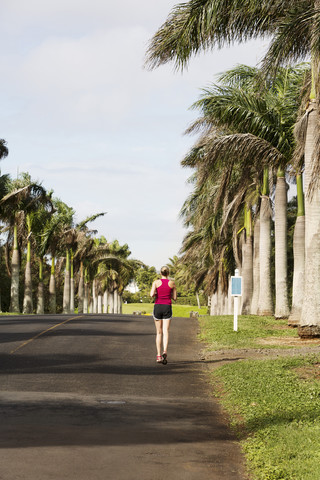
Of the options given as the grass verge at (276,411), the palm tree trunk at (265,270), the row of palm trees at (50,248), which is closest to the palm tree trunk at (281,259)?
the palm tree trunk at (265,270)

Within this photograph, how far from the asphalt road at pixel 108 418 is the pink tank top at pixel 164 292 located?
1312mm

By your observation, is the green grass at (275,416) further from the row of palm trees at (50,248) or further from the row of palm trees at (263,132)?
the row of palm trees at (50,248)

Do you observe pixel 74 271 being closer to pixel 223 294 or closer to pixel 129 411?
pixel 223 294

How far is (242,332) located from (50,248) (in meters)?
43.1

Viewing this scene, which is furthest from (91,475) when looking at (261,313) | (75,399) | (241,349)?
(261,313)

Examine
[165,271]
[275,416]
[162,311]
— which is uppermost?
[165,271]

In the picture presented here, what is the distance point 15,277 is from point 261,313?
90.7 ft

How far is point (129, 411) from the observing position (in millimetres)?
8781

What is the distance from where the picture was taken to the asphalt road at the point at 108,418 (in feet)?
20.0

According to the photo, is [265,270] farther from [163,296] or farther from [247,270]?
[163,296]

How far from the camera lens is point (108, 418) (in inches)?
324

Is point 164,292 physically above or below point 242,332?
above

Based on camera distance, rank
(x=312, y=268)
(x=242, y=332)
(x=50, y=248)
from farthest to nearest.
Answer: (x=50, y=248), (x=242, y=332), (x=312, y=268)

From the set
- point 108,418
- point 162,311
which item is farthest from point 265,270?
point 108,418
